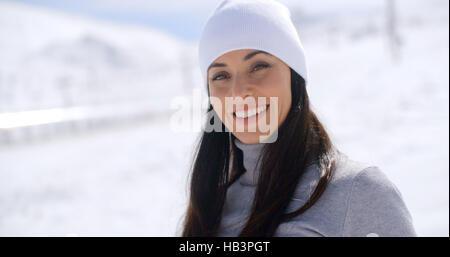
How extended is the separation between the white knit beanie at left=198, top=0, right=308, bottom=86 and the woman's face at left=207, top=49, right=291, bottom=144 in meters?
0.03

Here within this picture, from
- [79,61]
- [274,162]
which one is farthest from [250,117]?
[79,61]

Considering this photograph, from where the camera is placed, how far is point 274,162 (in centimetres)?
140

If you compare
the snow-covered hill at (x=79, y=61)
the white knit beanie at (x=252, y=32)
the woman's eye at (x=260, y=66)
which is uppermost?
the snow-covered hill at (x=79, y=61)

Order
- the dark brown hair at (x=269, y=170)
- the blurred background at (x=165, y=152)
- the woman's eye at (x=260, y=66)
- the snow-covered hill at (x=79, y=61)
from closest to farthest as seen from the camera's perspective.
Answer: the dark brown hair at (x=269, y=170) → the woman's eye at (x=260, y=66) → the blurred background at (x=165, y=152) → the snow-covered hill at (x=79, y=61)

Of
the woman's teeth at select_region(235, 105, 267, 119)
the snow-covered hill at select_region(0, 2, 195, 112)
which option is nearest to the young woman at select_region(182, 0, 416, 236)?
the woman's teeth at select_region(235, 105, 267, 119)

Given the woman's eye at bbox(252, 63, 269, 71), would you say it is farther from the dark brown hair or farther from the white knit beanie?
the dark brown hair

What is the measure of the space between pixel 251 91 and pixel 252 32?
24 centimetres

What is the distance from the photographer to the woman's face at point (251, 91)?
1381 millimetres

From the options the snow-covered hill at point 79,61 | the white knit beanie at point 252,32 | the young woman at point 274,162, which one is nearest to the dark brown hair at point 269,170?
the young woman at point 274,162

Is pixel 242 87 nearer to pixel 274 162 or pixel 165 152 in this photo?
pixel 274 162

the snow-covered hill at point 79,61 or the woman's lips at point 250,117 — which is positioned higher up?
the snow-covered hill at point 79,61

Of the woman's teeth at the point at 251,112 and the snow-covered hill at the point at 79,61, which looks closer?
the woman's teeth at the point at 251,112

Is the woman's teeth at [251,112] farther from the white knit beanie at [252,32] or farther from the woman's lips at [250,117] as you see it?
the white knit beanie at [252,32]
